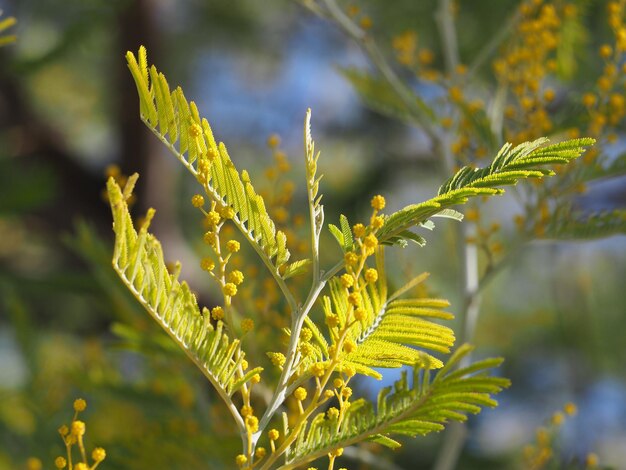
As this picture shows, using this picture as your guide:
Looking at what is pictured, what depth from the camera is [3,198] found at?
2.45m

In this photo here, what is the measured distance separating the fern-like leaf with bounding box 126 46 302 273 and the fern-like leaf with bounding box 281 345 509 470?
0.18 metres

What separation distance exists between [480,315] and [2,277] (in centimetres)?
210

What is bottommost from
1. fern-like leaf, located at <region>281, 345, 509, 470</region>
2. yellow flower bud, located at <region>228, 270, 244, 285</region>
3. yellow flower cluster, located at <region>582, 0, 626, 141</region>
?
fern-like leaf, located at <region>281, 345, 509, 470</region>

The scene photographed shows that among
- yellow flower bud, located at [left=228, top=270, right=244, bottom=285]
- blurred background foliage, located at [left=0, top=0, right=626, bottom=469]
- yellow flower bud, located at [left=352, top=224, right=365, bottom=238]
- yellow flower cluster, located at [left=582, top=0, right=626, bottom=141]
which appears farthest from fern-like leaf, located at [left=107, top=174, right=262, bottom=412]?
yellow flower cluster, located at [left=582, top=0, right=626, bottom=141]

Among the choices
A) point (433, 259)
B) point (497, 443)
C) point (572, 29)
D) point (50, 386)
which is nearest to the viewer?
point (572, 29)

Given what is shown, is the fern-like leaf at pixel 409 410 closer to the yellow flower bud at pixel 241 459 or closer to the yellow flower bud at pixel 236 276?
the yellow flower bud at pixel 241 459

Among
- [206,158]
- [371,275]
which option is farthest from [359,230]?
[206,158]

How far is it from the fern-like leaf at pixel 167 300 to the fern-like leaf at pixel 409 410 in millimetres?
103

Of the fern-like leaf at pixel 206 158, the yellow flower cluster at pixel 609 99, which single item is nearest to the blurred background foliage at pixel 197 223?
the yellow flower cluster at pixel 609 99

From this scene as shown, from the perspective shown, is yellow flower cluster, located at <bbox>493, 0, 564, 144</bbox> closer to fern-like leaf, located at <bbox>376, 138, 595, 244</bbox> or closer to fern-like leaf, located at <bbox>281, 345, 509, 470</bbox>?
fern-like leaf, located at <bbox>376, 138, 595, 244</bbox>

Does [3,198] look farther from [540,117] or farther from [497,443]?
[497,443]

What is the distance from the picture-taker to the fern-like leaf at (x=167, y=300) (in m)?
0.81

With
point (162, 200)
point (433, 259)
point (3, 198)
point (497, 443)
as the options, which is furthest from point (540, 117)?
point (433, 259)

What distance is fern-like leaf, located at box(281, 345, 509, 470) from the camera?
2.64 ft
